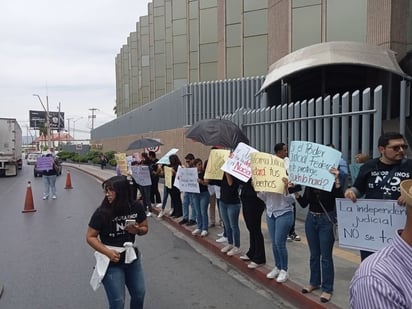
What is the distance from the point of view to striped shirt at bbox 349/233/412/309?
144 cm

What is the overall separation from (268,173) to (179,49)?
44.0m

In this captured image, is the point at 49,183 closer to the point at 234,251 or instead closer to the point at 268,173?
the point at 234,251

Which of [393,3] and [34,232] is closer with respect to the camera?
[34,232]

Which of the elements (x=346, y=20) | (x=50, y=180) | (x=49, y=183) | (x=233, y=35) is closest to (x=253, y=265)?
(x=50, y=180)

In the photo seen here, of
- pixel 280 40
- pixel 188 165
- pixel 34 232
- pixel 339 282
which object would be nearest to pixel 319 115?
pixel 188 165

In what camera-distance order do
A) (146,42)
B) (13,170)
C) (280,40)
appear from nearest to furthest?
(280,40) < (13,170) < (146,42)

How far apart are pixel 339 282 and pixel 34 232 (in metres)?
7.11

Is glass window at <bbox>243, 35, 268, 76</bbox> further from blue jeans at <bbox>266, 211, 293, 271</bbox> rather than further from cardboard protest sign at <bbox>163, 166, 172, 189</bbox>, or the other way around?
blue jeans at <bbox>266, 211, 293, 271</bbox>

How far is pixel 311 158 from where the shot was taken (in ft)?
16.6

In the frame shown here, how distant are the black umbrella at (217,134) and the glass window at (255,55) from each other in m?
16.5

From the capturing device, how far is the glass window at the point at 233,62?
26438 mm

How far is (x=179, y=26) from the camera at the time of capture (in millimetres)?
49406

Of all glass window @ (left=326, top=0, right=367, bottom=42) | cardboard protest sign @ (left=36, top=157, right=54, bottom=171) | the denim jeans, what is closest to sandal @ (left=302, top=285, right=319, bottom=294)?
glass window @ (left=326, top=0, right=367, bottom=42)

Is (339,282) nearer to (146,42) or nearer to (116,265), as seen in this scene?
(116,265)
